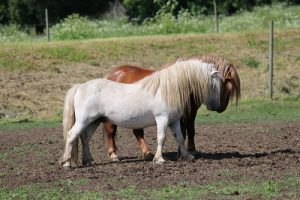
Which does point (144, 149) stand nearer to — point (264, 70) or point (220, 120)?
point (220, 120)

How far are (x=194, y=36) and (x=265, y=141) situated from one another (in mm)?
14257

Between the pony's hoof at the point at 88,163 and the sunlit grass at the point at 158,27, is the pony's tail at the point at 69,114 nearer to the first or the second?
the pony's hoof at the point at 88,163

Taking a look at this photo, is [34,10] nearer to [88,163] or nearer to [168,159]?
[168,159]

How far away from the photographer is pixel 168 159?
1168 centimetres

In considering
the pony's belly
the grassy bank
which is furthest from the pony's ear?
the grassy bank

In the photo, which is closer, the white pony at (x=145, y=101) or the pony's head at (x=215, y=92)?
the white pony at (x=145, y=101)

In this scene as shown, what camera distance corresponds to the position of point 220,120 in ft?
57.9

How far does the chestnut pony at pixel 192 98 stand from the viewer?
37.6 ft

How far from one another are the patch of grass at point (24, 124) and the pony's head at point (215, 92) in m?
7.21

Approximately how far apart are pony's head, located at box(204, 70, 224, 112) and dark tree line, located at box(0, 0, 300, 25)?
31.7m

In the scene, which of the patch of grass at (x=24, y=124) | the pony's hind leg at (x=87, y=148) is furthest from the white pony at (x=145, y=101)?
the patch of grass at (x=24, y=124)

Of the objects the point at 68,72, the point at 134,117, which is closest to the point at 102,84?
the point at 134,117

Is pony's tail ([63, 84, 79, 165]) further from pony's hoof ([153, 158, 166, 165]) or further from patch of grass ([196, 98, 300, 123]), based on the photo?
patch of grass ([196, 98, 300, 123])

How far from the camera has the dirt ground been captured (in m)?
9.52
